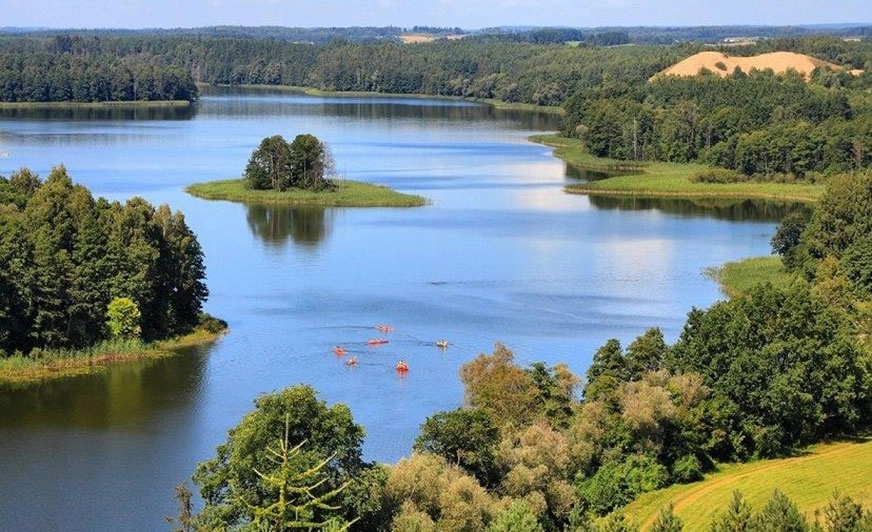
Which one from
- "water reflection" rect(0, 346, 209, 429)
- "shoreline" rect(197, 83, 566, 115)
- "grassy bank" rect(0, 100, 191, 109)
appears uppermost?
"shoreline" rect(197, 83, 566, 115)

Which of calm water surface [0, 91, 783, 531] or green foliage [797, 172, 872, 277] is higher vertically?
green foliage [797, 172, 872, 277]

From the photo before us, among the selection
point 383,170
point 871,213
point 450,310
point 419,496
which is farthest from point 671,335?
→ point 383,170

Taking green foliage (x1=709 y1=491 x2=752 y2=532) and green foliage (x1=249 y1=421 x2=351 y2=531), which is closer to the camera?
green foliage (x1=249 y1=421 x2=351 y2=531)

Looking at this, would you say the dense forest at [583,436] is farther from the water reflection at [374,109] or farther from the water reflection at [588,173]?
the water reflection at [374,109]

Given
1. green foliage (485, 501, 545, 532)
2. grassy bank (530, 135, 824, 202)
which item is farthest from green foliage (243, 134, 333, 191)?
green foliage (485, 501, 545, 532)

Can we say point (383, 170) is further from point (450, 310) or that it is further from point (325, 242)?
point (450, 310)

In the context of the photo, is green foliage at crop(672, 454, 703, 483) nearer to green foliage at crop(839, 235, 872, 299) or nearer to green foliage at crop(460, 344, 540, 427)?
green foliage at crop(460, 344, 540, 427)

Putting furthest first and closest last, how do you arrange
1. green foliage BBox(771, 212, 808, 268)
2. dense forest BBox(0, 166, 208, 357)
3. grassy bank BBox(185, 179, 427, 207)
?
grassy bank BBox(185, 179, 427, 207), green foliage BBox(771, 212, 808, 268), dense forest BBox(0, 166, 208, 357)
